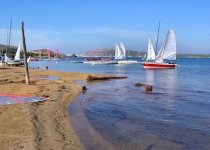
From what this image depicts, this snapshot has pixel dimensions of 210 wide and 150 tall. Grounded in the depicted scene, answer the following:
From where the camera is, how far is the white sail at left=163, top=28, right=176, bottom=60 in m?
80.6

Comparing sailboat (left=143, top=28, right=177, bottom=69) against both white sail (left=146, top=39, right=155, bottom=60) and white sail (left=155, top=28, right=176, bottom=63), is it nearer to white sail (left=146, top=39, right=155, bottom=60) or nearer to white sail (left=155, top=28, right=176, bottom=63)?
white sail (left=155, top=28, right=176, bottom=63)

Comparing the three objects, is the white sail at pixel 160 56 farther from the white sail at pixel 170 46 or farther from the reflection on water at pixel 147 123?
the reflection on water at pixel 147 123

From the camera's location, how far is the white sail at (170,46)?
80625 mm

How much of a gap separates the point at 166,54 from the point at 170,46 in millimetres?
2159

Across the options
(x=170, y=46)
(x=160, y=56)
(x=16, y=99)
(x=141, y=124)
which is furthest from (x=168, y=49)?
(x=141, y=124)

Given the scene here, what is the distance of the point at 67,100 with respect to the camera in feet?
70.8

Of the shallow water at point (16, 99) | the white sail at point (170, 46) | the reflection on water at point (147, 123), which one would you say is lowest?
the reflection on water at point (147, 123)

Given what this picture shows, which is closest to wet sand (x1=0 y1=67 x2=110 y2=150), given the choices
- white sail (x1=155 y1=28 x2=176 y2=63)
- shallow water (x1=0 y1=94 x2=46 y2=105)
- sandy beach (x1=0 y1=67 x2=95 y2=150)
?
sandy beach (x1=0 y1=67 x2=95 y2=150)

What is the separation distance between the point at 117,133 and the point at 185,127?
9.96 ft

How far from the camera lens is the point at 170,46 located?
267 feet

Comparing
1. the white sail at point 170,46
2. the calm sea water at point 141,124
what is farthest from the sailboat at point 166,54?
the calm sea water at point 141,124

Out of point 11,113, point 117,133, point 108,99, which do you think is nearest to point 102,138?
point 117,133

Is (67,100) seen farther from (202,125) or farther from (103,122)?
(202,125)

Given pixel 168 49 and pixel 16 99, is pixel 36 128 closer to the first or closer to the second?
pixel 16 99
